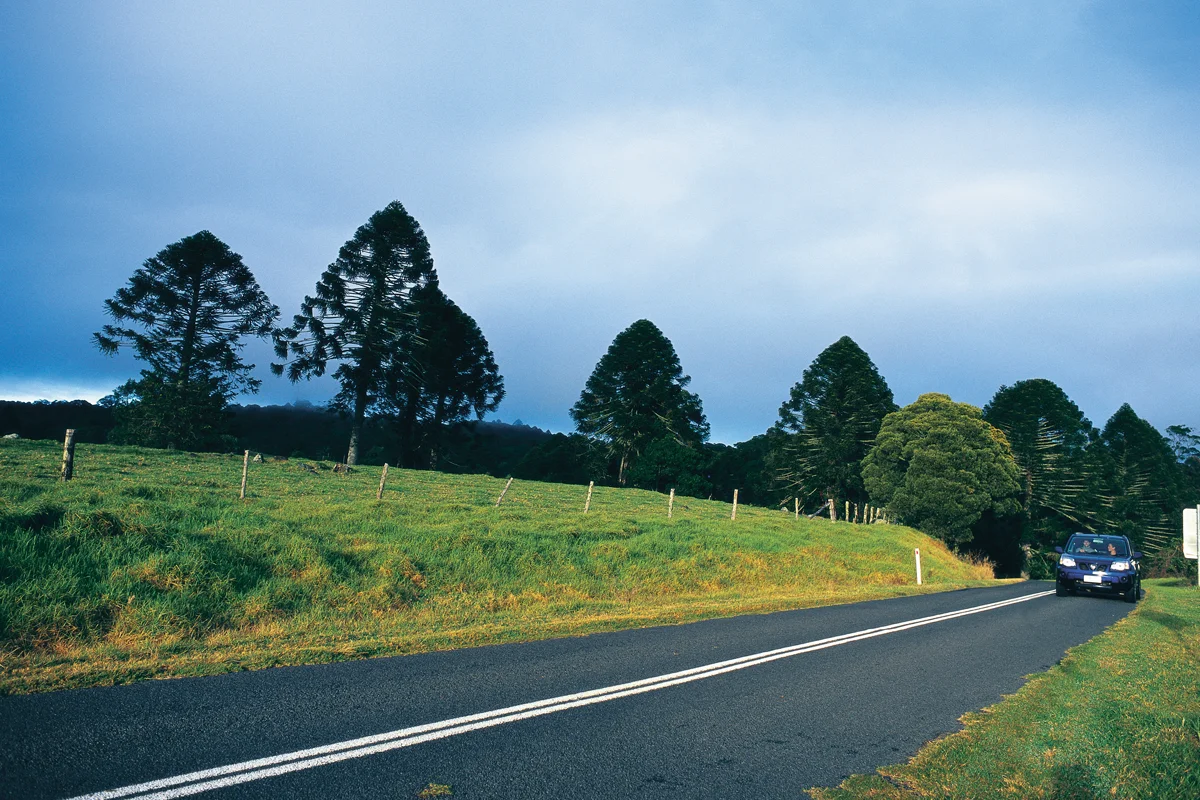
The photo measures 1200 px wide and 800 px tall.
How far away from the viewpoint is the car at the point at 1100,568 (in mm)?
18234

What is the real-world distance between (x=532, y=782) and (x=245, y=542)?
908 centimetres

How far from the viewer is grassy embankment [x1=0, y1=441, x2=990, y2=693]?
25.9 feet

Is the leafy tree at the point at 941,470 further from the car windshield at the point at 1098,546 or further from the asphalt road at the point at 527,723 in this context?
the asphalt road at the point at 527,723

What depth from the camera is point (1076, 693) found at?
7145 mm

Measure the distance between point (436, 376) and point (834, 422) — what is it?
28513 mm

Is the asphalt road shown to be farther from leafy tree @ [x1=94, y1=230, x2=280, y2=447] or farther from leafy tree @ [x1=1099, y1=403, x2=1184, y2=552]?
leafy tree @ [x1=1099, y1=403, x2=1184, y2=552]

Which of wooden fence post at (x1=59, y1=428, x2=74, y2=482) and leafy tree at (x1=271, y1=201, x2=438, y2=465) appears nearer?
wooden fence post at (x1=59, y1=428, x2=74, y2=482)

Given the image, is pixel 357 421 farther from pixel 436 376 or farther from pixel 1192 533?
pixel 1192 533

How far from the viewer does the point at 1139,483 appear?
60.8 m

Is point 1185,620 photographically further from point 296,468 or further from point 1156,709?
point 296,468

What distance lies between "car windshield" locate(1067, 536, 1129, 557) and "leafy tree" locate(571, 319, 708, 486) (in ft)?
117

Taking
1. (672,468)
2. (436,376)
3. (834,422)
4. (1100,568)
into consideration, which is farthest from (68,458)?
(834,422)

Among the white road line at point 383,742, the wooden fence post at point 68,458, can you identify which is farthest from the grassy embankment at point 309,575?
the white road line at point 383,742

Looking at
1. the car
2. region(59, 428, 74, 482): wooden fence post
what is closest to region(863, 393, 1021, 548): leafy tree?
the car
